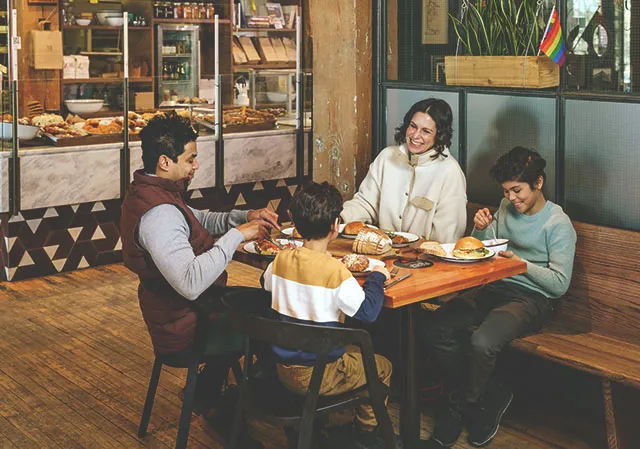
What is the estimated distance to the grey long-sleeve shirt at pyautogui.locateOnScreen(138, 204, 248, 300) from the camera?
10.6 ft

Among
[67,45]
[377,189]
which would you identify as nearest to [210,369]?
[377,189]

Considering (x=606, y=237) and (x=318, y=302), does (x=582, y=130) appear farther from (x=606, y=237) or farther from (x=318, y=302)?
(x=318, y=302)

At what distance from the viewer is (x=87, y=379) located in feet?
14.5

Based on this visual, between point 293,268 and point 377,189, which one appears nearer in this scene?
point 293,268

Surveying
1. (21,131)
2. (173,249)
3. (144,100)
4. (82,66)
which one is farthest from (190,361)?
(82,66)

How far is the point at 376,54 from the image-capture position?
16.4 ft

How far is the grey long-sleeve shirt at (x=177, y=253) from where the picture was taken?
3.22 metres

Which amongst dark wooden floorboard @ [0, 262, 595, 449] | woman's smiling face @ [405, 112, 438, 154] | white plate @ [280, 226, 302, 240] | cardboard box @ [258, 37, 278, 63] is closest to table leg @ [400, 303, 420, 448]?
dark wooden floorboard @ [0, 262, 595, 449]

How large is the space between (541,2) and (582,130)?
24.3 inches

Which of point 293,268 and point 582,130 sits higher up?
point 582,130

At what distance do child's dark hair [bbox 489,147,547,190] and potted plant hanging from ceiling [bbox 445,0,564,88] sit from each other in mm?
540

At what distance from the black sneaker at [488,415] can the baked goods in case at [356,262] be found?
82cm

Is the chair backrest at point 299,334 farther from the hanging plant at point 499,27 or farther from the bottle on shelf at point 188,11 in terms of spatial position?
the bottle on shelf at point 188,11

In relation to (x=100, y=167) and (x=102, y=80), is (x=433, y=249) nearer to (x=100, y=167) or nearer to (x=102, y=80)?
(x=100, y=167)
